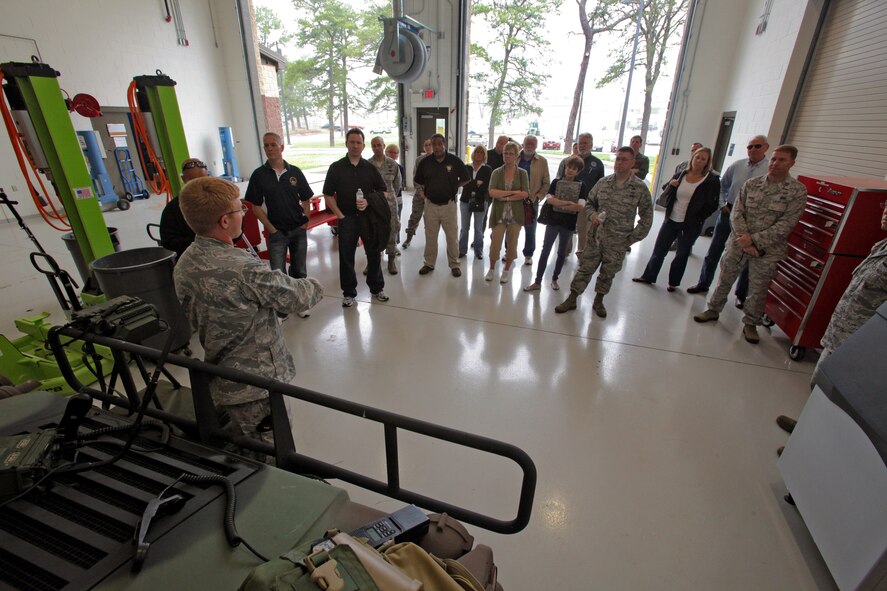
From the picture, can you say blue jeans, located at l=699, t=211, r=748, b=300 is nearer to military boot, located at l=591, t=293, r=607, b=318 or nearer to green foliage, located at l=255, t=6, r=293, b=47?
military boot, located at l=591, t=293, r=607, b=318

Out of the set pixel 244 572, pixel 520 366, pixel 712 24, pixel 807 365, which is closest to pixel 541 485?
pixel 520 366

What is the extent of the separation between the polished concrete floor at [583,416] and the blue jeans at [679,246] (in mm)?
224

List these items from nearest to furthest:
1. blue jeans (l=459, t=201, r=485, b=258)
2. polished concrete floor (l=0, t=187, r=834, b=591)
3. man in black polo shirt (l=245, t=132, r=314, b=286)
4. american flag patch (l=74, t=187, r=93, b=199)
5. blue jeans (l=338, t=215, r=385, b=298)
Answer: polished concrete floor (l=0, t=187, r=834, b=591) → american flag patch (l=74, t=187, r=93, b=199) → man in black polo shirt (l=245, t=132, r=314, b=286) → blue jeans (l=338, t=215, r=385, b=298) → blue jeans (l=459, t=201, r=485, b=258)

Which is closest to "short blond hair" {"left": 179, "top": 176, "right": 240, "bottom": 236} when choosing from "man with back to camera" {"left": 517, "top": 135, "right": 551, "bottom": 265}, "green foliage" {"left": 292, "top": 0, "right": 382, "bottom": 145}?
"man with back to camera" {"left": 517, "top": 135, "right": 551, "bottom": 265}

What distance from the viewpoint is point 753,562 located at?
1.78 metres

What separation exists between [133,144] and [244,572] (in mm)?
10545

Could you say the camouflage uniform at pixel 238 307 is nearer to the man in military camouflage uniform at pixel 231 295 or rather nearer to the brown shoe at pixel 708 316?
the man in military camouflage uniform at pixel 231 295

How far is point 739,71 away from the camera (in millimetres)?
6715

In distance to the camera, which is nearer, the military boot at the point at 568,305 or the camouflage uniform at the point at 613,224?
the camouflage uniform at the point at 613,224

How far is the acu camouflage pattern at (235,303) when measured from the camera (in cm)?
144

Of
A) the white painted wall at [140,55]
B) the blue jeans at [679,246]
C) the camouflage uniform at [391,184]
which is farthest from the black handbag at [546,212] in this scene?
the white painted wall at [140,55]

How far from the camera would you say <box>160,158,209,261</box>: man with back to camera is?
2963 millimetres

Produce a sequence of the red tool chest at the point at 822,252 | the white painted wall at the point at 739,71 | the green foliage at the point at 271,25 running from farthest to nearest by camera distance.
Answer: the green foliage at the point at 271,25 < the white painted wall at the point at 739,71 < the red tool chest at the point at 822,252

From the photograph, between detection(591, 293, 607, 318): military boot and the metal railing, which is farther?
detection(591, 293, 607, 318): military boot
